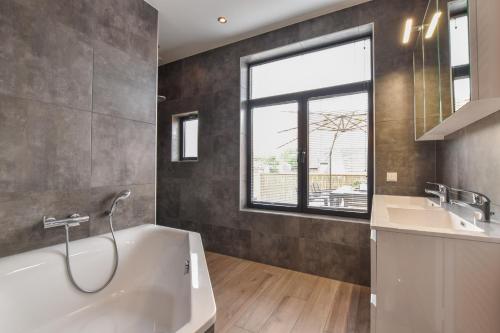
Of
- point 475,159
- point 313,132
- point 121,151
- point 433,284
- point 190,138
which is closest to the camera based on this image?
point 433,284

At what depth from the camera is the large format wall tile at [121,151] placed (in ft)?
6.01

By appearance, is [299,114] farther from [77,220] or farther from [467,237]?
[77,220]

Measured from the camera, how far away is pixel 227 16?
2469 millimetres

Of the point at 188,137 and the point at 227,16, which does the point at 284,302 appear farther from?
the point at 227,16

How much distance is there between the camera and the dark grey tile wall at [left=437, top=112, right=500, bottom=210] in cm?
121

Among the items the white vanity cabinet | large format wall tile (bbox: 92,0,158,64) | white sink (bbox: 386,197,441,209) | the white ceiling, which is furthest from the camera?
the white ceiling

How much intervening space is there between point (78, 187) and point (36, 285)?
66cm

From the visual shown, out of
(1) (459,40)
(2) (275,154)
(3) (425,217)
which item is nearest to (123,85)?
(2) (275,154)

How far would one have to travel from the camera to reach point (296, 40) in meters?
2.58

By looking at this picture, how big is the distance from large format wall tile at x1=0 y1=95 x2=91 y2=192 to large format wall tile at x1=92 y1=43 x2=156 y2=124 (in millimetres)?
214

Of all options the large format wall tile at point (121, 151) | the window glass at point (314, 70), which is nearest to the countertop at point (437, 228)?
the window glass at point (314, 70)

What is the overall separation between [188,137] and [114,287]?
229 cm

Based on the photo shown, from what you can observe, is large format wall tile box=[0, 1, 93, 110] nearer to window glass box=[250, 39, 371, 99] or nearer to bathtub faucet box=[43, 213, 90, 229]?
bathtub faucet box=[43, 213, 90, 229]

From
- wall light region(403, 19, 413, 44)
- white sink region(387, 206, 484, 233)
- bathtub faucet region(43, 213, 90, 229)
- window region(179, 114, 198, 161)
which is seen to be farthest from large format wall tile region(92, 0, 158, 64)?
white sink region(387, 206, 484, 233)
